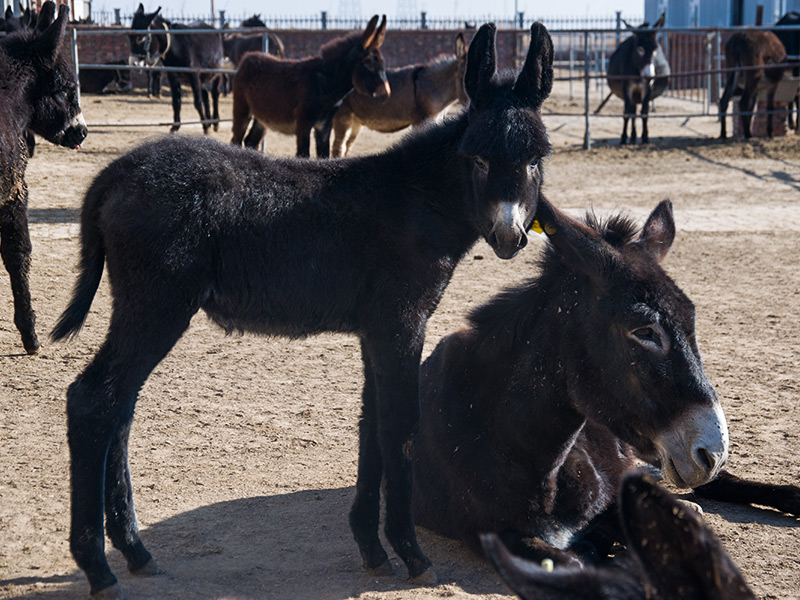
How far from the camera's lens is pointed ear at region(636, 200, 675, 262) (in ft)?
12.7

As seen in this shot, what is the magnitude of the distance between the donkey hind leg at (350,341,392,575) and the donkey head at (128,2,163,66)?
790 inches

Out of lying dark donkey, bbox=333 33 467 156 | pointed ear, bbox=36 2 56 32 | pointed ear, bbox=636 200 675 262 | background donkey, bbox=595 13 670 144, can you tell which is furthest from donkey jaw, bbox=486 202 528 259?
background donkey, bbox=595 13 670 144

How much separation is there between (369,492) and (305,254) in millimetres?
1086

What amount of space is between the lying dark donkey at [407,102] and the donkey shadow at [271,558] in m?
11.9

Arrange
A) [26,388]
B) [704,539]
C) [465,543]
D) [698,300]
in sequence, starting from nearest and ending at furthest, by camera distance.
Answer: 1. [704,539]
2. [465,543]
3. [26,388]
4. [698,300]

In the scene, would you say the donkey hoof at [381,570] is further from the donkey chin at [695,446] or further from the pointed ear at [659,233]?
the pointed ear at [659,233]

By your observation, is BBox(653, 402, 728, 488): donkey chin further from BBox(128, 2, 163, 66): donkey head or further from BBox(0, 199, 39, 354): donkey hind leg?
BBox(128, 2, 163, 66): donkey head

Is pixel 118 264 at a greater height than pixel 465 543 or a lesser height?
greater

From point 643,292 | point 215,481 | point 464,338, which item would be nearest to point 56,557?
point 215,481

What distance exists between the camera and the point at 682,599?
147cm

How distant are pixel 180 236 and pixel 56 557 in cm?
152

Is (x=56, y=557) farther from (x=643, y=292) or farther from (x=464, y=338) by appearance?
(x=643, y=292)

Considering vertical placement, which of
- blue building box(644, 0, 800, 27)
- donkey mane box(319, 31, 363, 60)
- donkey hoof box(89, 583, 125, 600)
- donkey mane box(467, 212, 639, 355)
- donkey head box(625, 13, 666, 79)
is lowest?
donkey hoof box(89, 583, 125, 600)

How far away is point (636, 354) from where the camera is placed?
136 inches
